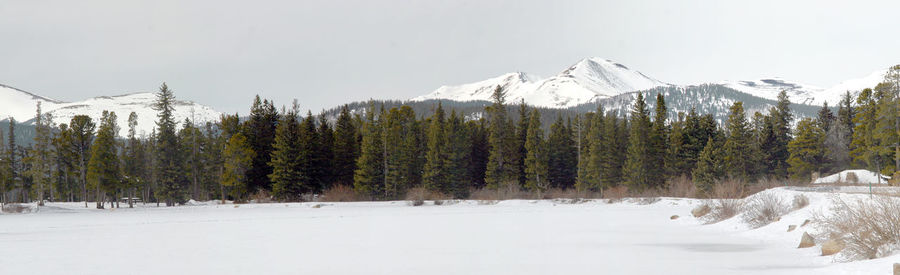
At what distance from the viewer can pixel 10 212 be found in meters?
44.6

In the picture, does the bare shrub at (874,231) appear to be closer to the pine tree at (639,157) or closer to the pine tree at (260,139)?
the pine tree at (639,157)

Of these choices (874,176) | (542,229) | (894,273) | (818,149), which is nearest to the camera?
(894,273)

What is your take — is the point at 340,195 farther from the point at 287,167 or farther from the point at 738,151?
the point at 738,151

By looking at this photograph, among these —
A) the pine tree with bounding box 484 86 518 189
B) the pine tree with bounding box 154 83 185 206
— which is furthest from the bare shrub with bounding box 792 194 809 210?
the pine tree with bounding box 154 83 185 206

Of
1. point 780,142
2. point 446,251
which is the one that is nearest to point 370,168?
point 446,251

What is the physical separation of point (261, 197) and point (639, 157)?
35.4 metres

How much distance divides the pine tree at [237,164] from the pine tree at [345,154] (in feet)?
28.2

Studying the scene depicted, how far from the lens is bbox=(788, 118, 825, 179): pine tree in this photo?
6022 centimetres

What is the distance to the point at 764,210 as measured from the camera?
1875 cm

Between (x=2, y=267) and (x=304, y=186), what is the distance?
4329 centimetres

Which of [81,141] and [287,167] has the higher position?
[81,141]

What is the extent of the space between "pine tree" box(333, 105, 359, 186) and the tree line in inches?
4.9

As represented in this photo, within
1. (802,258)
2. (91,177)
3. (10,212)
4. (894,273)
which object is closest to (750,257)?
(802,258)

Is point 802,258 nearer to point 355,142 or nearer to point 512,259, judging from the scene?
point 512,259
